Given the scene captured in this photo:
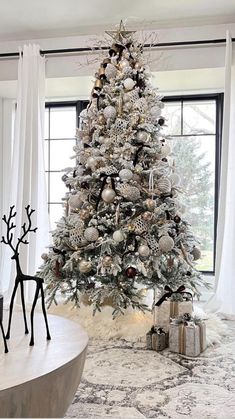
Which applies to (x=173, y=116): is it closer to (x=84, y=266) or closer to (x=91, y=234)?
(x=91, y=234)

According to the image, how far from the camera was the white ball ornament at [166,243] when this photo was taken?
3.22 m

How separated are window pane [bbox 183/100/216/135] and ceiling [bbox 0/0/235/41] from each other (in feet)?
3.04

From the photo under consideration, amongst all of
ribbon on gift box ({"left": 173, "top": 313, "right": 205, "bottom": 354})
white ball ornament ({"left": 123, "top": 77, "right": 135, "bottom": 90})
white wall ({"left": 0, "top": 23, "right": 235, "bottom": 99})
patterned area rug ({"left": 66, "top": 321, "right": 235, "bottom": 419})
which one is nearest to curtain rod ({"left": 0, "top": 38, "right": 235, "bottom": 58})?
white wall ({"left": 0, "top": 23, "right": 235, "bottom": 99})

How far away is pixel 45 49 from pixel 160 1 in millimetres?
1261

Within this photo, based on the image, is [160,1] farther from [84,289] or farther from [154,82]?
[84,289]

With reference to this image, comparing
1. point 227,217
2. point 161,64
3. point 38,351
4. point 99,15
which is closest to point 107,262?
point 227,217

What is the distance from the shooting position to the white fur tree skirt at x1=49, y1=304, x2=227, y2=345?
3.20 metres

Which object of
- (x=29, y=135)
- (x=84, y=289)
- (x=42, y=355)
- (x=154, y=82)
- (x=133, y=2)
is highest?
(x=133, y=2)

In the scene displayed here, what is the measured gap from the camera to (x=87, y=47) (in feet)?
13.9

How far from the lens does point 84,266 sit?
3.33 meters

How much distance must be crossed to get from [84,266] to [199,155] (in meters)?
2.15

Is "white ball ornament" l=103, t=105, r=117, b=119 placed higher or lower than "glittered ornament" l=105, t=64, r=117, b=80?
lower

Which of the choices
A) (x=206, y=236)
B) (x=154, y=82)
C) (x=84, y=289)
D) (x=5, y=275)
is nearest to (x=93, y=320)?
(x=84, y=289)

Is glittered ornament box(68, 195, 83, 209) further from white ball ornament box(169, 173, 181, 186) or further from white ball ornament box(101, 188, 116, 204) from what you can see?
white ball ornament box(169, 173, 181, 186)
